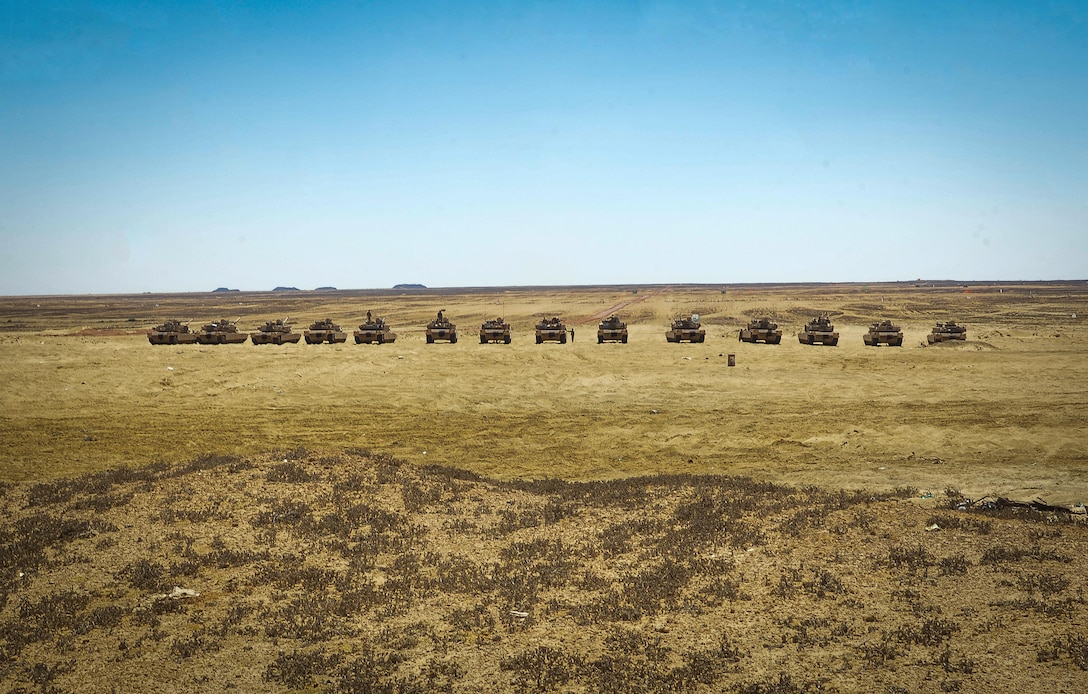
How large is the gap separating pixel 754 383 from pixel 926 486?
10.4 meters

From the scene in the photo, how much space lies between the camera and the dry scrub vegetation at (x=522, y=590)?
605 cm

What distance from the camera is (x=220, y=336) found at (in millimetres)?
32250

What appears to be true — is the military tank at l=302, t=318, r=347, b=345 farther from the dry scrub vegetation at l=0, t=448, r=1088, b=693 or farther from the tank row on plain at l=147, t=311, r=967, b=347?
the dry scrub vegetation at l=0, t=448, r=1088, b=693

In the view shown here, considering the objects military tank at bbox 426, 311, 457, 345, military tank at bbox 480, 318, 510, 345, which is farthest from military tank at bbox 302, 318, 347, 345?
military tank at bbox 480, 318, 510, 345

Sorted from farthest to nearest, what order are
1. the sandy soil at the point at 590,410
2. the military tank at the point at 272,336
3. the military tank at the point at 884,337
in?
the military tank at the point at 272,336, the military tank at the point at 884,337, the sandy soil at the point at 590,410

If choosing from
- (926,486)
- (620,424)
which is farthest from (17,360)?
(926,486)

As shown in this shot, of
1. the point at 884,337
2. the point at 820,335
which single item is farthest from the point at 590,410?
the point at 884,337

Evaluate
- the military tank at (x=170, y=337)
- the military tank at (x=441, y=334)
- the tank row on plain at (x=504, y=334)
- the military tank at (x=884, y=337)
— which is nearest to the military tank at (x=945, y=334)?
the tank row on plain at (x=504, y=334)

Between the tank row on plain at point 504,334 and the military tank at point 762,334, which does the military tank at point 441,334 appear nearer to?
the tank row on plain at point 504,334

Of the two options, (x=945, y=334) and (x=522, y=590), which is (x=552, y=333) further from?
(x=522, y=590)

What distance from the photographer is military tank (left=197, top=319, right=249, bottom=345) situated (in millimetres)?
32281

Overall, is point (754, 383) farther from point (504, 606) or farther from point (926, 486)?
point (504, 606)

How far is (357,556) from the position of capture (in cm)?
870

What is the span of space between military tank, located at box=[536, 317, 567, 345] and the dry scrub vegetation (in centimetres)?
2250
